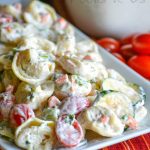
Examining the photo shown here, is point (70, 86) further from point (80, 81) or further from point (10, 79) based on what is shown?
point (10, 79)

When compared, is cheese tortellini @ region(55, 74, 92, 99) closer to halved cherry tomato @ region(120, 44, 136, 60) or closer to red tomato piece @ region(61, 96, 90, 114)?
red tomato piece @ region(61, 96, 90, 114)

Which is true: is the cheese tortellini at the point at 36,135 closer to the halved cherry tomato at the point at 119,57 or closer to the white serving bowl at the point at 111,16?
the halved cherry tomato at the point at 119,57

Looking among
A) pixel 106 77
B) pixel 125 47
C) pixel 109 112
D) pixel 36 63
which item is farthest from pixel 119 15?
pixel 109 112

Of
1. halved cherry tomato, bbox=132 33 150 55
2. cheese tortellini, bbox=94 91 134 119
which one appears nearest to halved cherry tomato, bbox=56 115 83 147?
cheese tortellini, bbox=94 91 134 119

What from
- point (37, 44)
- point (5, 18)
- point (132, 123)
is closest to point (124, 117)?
point (132, 123)

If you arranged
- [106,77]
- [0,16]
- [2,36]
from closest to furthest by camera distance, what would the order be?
[106,77] → [2,36] → [0,16]

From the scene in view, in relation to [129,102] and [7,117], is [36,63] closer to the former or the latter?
[7,117]
